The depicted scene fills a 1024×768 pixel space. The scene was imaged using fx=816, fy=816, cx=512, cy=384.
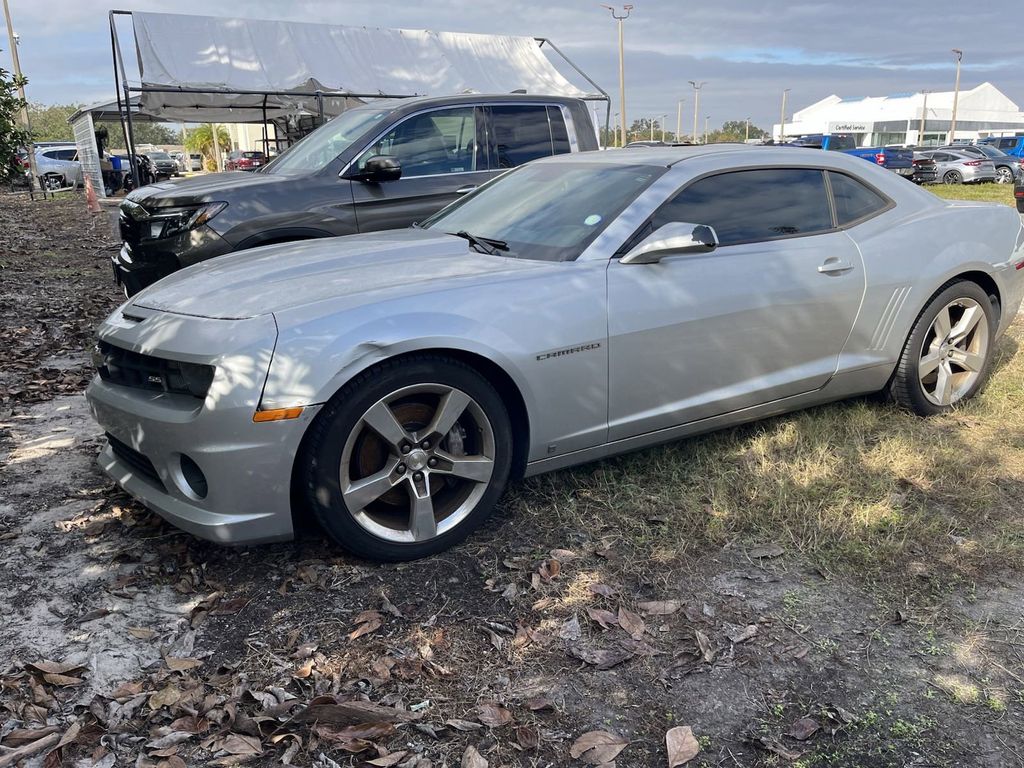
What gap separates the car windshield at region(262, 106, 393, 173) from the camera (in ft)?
20.3

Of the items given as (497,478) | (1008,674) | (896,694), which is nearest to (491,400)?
(497,478)

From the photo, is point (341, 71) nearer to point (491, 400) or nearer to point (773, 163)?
point (773, 163)

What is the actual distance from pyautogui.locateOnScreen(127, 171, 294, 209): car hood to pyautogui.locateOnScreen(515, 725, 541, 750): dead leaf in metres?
4.49

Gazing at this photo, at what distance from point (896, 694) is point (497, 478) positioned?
1542mm

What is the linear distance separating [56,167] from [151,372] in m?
34.8

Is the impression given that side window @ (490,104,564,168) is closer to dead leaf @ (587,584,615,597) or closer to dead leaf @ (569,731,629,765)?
dead leaf @ (587,584,615,597)

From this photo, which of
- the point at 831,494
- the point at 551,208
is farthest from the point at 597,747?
the point at 551,208

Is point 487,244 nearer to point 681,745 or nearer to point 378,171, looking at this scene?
point 681,745

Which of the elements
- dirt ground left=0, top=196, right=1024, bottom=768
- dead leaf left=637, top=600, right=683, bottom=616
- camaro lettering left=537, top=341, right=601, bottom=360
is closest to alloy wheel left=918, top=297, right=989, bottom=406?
dirt ground left=0, top=196, right=1024, bottom=768

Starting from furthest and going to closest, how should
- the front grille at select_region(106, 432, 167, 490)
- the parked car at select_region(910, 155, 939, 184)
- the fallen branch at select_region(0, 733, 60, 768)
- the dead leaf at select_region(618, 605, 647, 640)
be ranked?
the parked car at select_region(910, 155, 939, 184), the front grille at select_region(106, 432, 167, 490), the dead leaf at select_region(618, 605, 647, 640), the fallen branch at select_region(0, 733, 60, 768)

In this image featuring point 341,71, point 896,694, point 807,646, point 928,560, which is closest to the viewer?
point 896,694

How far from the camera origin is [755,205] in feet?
12.7

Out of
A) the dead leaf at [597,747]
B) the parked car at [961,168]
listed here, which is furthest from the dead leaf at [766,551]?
the parked car at [961,168]

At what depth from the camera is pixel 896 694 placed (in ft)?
7.86
